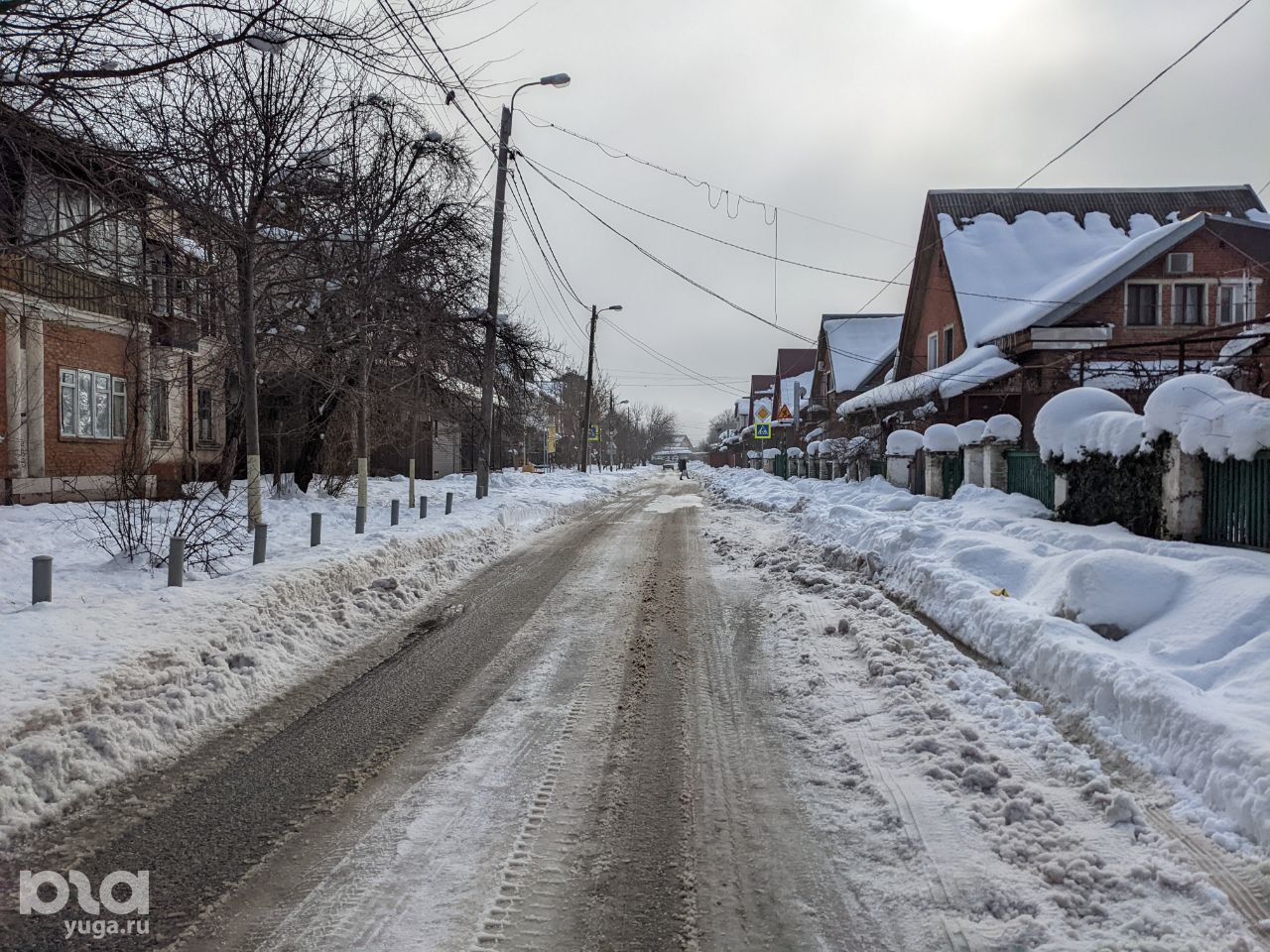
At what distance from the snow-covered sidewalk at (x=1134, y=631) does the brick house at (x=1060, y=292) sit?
9601 millimetres

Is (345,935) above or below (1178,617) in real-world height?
below

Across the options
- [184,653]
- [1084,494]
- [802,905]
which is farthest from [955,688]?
[1084,494]

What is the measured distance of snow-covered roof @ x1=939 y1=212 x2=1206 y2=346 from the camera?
22484 millimetres

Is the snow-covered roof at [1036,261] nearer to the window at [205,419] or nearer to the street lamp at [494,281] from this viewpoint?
the street lamp at [494,281]

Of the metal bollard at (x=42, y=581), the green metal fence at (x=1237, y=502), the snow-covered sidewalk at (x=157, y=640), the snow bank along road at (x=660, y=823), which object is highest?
the green metal fence at (x=1237, y=502)

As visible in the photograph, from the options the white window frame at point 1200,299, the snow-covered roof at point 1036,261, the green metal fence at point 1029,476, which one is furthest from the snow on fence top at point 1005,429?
the white window frame at point 1200,299

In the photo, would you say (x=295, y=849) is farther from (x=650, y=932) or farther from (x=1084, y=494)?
(x=1084, y=494)

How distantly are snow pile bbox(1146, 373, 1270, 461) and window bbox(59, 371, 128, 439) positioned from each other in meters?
18.2

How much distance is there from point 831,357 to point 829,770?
131 ft

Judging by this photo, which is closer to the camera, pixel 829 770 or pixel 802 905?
pixel 802 905

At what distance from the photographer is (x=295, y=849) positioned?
3.38 m

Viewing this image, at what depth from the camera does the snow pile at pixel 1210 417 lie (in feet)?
25.7

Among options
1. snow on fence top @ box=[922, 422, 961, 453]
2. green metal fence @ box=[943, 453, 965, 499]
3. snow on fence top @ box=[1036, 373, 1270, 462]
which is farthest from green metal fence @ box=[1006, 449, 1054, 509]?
snow on fence top @ box=[922, 422, 961, 453]

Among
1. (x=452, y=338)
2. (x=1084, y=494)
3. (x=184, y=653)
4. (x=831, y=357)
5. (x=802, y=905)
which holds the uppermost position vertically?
(x=831, y=357)
